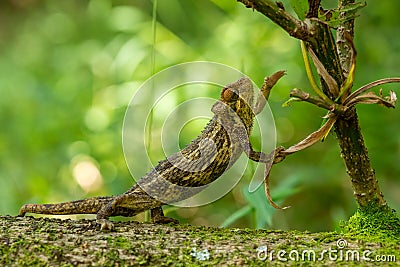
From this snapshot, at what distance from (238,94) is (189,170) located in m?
0.46

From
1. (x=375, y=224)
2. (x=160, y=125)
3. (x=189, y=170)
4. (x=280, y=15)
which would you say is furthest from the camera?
(x=160, y=125)

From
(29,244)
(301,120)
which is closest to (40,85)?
(301,120)

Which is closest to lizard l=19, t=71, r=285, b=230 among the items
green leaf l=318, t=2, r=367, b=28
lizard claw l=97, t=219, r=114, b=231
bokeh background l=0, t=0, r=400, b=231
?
lizard claw l=97, t=219, r=114, b=231

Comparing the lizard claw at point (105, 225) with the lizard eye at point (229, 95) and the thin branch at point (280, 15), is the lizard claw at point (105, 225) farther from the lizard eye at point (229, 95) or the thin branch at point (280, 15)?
the thin branch at point (280, 15)

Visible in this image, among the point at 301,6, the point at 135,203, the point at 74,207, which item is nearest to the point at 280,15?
the point at 301,6

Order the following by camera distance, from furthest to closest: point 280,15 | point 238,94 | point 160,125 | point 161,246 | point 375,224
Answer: point 160,125 < point 238,94 < point 375,224 < point 161,246 < point 280,15

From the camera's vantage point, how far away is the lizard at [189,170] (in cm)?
285

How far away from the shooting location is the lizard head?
117 inches

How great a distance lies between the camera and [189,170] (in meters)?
2.85

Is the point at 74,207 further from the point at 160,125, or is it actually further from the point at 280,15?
the point at 160,125

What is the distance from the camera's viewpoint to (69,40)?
8148mm

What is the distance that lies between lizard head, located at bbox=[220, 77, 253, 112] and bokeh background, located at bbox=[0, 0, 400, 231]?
3.73 ft

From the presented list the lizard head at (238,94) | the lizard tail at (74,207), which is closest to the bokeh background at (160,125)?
the lizard head at (238,94)

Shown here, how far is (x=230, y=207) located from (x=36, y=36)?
179 inches
